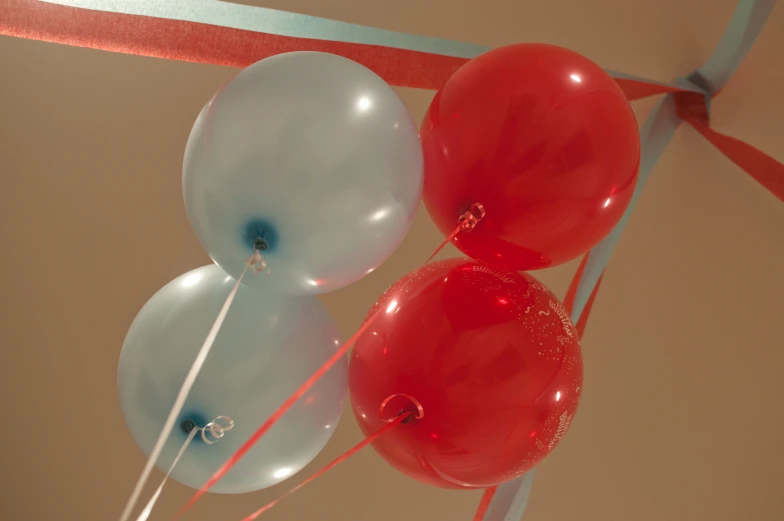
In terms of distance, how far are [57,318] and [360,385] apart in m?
0.94

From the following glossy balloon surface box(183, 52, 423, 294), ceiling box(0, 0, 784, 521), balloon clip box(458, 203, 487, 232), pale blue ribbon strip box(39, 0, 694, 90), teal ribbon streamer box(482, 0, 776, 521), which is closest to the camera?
glossy balloon surface box(183, 52, 423, 294)

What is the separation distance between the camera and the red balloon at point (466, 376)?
0.75 metres

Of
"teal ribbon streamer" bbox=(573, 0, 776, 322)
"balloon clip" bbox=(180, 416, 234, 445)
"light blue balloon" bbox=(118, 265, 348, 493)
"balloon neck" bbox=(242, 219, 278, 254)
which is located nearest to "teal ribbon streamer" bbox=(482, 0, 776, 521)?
"teal ribbon streamer" bbox=(573, 0, 776, 322)

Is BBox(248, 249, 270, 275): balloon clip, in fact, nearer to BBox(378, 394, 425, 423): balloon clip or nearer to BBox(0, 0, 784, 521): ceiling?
BBox(378, 394, 425, 423): balloon clip

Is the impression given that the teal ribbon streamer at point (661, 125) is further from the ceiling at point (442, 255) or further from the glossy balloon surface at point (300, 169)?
the glossy balloon surface at point (300, 169)

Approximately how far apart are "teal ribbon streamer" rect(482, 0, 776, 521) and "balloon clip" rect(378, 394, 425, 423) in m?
0.48

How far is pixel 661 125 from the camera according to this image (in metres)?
1.34

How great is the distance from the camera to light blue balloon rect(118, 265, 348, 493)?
0.75m

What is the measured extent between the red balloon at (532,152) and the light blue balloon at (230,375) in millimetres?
238

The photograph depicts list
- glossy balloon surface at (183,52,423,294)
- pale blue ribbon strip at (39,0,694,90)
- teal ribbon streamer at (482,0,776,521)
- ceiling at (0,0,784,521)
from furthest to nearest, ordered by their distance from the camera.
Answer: ceiling at (0,0,784,521), teal ribbon streamer at (482,0,776,521), pale blue ribbon strip at (39,0,694,90), glossy balloon surface at (183,52,423,294)

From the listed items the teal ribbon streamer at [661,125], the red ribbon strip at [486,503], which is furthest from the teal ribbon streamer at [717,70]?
the red ribbon strip at [486,503]

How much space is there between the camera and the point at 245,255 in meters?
0.70

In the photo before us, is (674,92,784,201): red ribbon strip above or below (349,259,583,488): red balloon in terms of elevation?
above

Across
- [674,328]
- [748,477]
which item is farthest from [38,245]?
[748,477]
